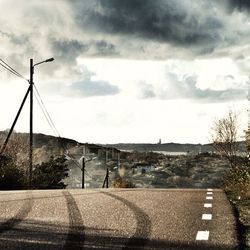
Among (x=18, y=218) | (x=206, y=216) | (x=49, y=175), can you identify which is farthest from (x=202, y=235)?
(x=49, y=175)

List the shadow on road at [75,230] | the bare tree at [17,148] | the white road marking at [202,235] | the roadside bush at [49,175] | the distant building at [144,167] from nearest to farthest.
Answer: the shadow on road at [75,230]
the white road marking at [202,235]
the roadside bush at [49,175]
the bare tree at [17,148]
the distant building at [144,167]

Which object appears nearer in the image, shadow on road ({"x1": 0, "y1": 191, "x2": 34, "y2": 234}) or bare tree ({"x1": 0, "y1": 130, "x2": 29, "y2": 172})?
shadow on road ({"x1": 0, "y1": 191, "x2": 34, "y2": 234})

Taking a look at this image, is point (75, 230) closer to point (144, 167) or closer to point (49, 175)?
point (49, 175)

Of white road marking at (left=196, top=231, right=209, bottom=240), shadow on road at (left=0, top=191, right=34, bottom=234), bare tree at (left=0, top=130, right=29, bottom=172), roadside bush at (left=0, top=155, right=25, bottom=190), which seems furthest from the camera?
bare tree at (left=0, top=130, right=29, bottom=172)

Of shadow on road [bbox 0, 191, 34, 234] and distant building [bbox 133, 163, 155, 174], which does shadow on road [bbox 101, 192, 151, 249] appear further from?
distant building [bbox 133, 163, 155, 174]

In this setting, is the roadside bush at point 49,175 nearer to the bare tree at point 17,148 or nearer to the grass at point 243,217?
the bare tree at point 17,148

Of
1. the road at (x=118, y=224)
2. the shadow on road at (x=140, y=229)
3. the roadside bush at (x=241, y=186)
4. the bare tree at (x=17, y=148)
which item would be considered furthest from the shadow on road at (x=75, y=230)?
the bare tree at (x=17, y=148)

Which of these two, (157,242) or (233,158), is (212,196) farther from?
(233,158)

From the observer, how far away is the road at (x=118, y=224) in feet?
24.7

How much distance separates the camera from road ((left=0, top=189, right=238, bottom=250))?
24.7 ft

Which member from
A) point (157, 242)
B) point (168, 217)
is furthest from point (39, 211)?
point (157, 242)

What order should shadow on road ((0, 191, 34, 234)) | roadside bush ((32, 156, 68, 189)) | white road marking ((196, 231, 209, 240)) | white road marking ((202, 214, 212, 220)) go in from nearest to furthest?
white road marking ((196, 231, 209, 240)) < shadow on road ((0, 191, 34, 234)) < white road marking ((202, 214, 212, 220)) < roadside bush ((32, 156, 68, 189))

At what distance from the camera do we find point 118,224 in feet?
30.0

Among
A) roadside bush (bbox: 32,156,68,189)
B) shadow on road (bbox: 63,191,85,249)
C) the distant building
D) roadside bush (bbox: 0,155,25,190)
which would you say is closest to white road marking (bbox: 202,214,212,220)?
shadow on road (bbox: 63,191,85,249)
